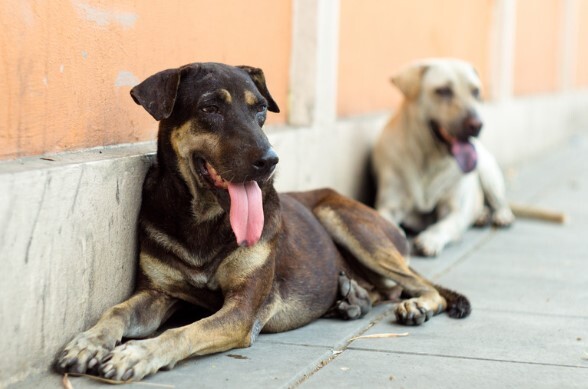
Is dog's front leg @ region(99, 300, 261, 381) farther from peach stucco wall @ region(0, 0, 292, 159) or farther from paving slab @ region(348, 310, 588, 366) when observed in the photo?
peach stucco wall @ region(0, 0, 292, 159)

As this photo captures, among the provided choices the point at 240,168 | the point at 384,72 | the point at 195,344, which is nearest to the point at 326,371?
the point at 195,344

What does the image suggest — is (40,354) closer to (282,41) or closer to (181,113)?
(181,113)

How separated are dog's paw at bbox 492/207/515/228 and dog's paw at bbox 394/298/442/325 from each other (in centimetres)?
373

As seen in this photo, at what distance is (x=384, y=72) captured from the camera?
9.68 m

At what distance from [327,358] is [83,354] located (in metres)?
1.19

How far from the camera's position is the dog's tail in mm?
5602

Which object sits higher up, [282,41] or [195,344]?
[282,41]

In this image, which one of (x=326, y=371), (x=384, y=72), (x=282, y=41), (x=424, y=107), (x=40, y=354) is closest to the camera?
(x=40, y=354)

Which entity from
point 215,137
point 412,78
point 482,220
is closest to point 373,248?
point 215,137

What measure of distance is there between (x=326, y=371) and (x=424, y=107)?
4.19 meters

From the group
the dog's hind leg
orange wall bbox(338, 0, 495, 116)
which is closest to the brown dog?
the dog's hind leg

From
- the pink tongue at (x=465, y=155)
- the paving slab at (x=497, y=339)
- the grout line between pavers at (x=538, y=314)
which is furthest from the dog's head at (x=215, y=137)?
the pink tongue at (x=465, y=155)

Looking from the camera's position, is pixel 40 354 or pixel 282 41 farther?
pixel 282 41

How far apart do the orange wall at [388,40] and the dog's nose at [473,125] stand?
1213 mm
